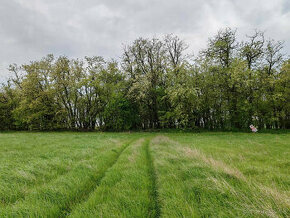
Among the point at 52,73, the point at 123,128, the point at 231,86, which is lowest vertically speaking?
the point at 123,128

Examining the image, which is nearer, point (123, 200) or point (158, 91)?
point (123, 200)

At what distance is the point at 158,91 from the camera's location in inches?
1273

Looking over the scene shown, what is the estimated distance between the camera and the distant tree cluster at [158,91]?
26.5 m

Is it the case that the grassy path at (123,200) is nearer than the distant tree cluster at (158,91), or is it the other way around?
the grassy path at (123,200)

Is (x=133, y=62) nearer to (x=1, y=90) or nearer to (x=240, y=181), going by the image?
(x=240, y=181)

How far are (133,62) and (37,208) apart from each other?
3538 cm

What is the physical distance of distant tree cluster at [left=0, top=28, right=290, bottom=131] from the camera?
87.0 ft

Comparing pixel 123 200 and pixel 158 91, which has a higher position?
pixel 158 91

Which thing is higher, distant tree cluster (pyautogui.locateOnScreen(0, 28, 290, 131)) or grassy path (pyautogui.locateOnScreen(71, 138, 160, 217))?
distant tree cluster (pyautogui.locateOnScreen(0, 28, 290, 131))

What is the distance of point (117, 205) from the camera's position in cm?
303

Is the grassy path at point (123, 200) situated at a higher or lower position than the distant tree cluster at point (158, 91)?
lower

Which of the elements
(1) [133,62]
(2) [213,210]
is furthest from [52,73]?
(2) [213,210]

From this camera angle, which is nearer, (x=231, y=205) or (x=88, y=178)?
(x=231, y=205)

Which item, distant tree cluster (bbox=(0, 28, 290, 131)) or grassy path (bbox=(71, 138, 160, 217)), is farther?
distant tree cluster (bbox=(0, 28, 290, 131))
